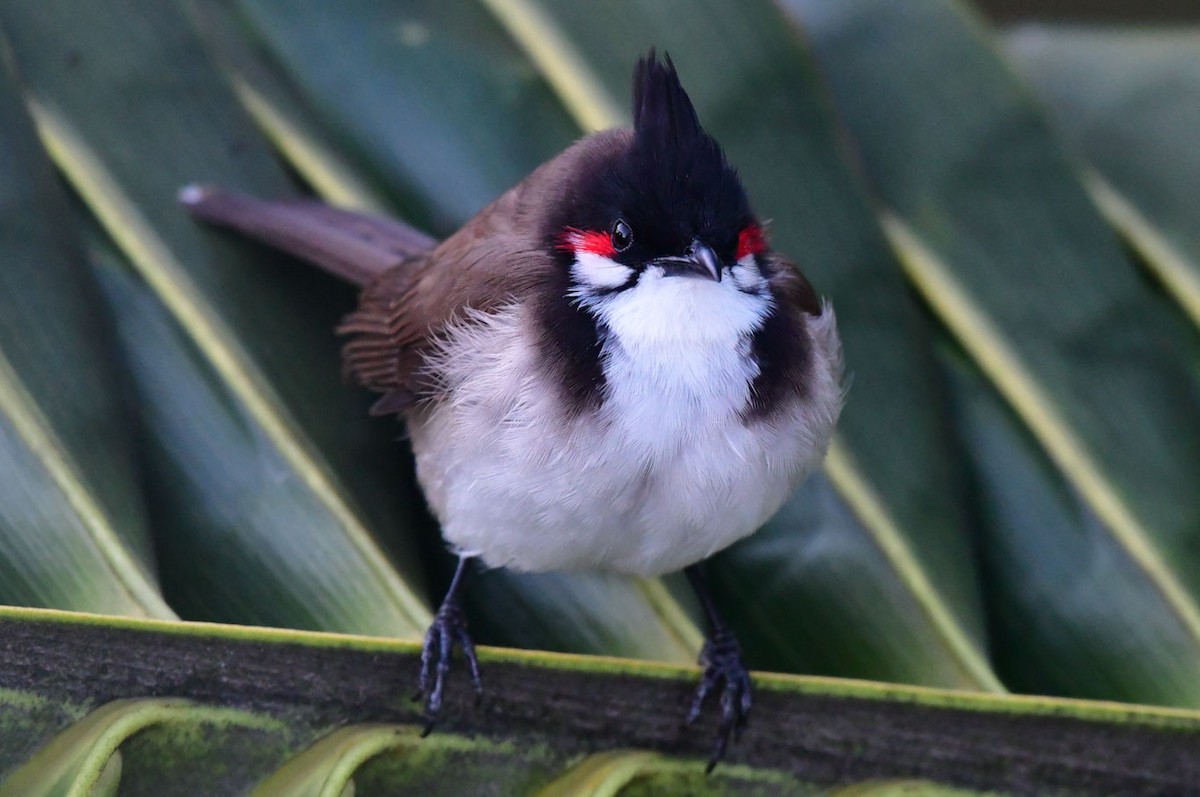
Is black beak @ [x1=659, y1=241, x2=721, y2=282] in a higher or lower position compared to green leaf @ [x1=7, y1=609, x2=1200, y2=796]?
higher

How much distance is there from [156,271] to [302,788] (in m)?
1.02

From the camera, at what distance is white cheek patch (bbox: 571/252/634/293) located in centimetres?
198

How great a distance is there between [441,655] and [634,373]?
51cm

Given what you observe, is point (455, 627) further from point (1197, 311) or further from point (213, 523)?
point (1197, 311)

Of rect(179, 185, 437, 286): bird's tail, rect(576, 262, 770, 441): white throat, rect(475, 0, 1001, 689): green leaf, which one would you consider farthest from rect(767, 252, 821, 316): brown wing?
rect(179, 185, 437, 286): bird's tail

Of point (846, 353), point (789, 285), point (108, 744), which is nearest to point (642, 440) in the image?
point (789, 285)

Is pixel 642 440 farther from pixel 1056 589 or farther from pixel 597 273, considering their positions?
pixel 1056 589

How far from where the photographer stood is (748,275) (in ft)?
6.66

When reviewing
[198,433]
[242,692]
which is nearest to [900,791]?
[242,692]

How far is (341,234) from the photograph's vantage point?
2434mm

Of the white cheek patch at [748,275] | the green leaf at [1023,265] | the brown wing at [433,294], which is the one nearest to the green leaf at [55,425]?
the brown wing at [433,294]

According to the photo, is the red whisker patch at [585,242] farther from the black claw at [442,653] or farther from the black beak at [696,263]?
the black claw at [442,653]

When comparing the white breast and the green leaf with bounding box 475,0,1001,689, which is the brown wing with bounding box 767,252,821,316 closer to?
the white breast

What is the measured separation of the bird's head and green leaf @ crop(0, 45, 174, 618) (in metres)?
0.75
